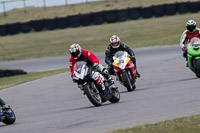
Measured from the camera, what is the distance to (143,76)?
653 inches

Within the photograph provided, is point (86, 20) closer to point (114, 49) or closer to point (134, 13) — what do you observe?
point (134, 13)

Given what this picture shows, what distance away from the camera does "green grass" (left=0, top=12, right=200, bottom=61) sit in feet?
111

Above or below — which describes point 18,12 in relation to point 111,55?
below

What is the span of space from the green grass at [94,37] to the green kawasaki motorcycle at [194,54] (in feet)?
58.3

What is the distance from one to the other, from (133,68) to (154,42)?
19.5m

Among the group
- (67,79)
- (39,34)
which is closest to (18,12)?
(39,34)

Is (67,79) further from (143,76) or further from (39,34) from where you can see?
(39,34)

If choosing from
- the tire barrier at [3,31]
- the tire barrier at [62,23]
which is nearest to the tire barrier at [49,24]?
the tire barrier at [62,23]

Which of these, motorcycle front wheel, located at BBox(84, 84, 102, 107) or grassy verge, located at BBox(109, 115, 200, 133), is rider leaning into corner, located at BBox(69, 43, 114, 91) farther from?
grassy verge, located at BBox(109, 115, 200, 133)

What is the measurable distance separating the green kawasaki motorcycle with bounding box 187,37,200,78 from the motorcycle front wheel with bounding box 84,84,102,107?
12.0 ft

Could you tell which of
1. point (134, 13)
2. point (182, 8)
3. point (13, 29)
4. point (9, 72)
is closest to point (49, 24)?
point (13, 29)

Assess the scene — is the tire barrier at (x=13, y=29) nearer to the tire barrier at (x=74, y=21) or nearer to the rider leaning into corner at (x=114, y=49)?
the tire barrier at (x=74, y=21)

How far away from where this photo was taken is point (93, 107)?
10.2 m

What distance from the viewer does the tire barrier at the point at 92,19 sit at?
39141 mm
